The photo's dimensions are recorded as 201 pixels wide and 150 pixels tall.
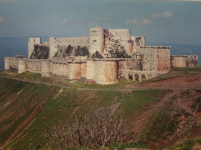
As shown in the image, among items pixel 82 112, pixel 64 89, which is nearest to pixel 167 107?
pixel 82 112

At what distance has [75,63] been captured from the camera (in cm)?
5309

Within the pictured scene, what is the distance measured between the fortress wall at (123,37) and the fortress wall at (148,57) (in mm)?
4533

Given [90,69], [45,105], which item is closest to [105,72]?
[90,69]

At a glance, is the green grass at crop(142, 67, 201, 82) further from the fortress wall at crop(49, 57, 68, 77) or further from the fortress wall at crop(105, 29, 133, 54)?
the fortress wall at crop(49, 57, 68, 77)

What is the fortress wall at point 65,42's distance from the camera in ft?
217

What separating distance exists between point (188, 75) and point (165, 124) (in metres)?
15.9

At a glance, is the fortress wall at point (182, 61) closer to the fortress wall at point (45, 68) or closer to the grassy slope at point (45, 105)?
the grassy slope at point (45, 105)

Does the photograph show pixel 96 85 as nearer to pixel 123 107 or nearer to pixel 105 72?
pixel 105 72

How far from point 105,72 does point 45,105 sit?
1258 centimetres

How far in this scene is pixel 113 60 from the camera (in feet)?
167

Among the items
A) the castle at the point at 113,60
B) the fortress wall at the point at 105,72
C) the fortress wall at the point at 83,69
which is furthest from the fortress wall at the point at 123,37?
the fortress wall at the point at 105,72

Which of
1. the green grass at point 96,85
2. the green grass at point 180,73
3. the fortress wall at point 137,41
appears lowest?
the green grass at point 96,85

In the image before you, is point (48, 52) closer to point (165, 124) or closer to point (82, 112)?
point (82, 112)

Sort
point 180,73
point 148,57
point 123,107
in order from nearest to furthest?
point 123,107
point 180,73
point 148,57
